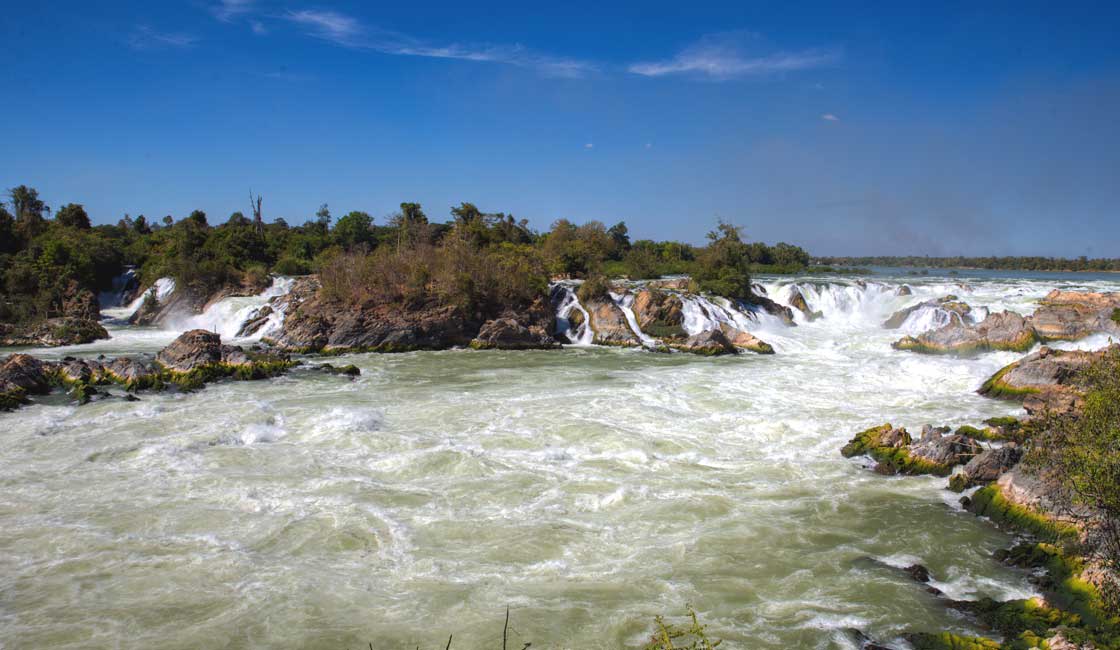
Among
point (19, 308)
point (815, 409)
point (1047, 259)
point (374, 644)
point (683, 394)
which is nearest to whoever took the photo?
point (374, 644)

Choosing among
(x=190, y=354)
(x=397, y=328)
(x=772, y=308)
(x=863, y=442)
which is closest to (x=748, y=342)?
(x=772, y=308)

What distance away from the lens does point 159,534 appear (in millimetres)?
9594

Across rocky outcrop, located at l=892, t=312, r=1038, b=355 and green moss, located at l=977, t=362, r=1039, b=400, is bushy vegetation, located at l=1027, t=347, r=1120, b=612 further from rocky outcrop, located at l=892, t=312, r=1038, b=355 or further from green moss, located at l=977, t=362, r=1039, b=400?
rocky outcrop, located at l=892, t=312, r=1038, b=355

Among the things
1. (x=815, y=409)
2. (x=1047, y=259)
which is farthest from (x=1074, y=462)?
(x=1047, y=259)

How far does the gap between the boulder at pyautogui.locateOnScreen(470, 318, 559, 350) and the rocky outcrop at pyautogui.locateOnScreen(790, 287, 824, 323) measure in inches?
624

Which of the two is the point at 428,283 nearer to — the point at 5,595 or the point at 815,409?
the point at 815,409

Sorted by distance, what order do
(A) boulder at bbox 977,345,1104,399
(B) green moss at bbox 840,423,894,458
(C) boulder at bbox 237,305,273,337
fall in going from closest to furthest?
1. (B) green moss at bbox 840,423,894,458
2. (A) boulder at bbox 977,345,1104,399
3. (C) boulder at bbox 237,305,273,337

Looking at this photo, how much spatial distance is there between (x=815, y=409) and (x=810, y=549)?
8336 mm

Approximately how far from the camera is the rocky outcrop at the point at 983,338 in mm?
22156

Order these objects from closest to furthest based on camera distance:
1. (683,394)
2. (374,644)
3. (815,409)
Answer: (374,644)
(815,409)
(683,394)

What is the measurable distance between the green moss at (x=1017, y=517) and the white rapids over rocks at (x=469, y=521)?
0.47 meters

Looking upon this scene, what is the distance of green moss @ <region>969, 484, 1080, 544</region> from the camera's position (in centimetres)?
898

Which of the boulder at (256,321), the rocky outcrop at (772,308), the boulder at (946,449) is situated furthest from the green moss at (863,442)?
the boulder at (256,321)

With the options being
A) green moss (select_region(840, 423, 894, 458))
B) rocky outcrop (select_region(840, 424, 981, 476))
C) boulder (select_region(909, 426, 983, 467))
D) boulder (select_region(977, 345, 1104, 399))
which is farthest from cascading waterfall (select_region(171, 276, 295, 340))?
boulder (select_region(977, 345, 1104, 399))
